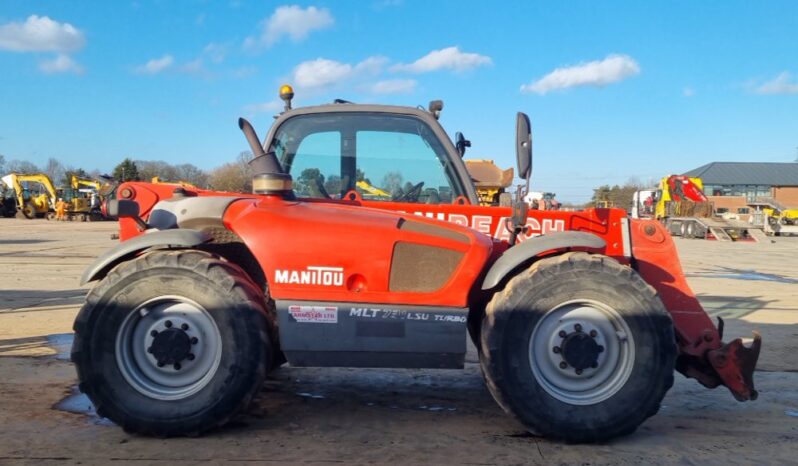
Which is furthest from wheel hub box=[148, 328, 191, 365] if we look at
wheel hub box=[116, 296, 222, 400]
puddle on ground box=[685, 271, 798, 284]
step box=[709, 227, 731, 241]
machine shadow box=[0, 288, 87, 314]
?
step box=[709, 227, 731, 241]

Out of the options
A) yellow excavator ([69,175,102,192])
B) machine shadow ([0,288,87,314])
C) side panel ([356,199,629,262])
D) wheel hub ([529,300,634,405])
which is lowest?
machine shadow ([0,288,87,314])

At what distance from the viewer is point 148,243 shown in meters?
→ 3.99

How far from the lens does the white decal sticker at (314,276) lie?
391cm

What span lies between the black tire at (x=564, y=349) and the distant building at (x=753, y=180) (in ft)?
275

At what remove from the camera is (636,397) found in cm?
384

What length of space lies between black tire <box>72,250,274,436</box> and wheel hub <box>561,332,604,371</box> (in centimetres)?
181

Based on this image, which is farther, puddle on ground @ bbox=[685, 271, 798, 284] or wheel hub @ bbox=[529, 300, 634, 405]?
puddle on ground @ bbox=[685, 271, 798, 284]

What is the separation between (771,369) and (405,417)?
12.7 ft

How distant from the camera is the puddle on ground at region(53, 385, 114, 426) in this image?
423 cm

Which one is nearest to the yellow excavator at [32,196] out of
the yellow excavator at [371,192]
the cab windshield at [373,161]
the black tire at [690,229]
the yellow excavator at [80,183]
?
the yellow excavator at [80,183]

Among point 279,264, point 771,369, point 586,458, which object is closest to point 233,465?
point 279,264

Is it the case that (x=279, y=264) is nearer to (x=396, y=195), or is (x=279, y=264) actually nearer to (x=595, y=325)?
(x=396, y=195)

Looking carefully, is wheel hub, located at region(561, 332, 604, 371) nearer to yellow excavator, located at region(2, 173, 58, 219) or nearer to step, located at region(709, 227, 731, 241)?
step, located at region(709, 227, 731, 241)

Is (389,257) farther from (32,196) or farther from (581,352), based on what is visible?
(32,196)
